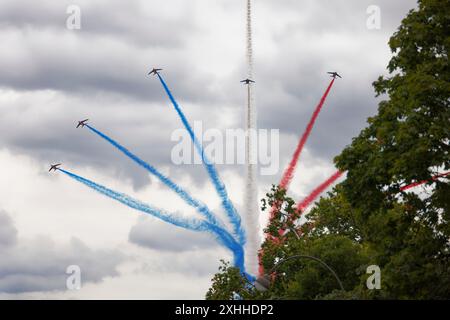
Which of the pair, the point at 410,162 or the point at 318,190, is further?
the point at 318,190

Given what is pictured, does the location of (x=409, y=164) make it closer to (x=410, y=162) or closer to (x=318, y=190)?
(x=410, y=162)

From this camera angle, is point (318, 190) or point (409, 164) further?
point (318, 190)

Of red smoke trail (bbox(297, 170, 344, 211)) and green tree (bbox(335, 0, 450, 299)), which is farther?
red smoke trail (bbox(297, 170, 344, 211))

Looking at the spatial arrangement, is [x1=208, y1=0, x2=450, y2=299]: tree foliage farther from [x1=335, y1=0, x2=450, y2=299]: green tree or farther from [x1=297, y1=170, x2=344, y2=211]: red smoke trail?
[x1=297, y1=170, x2=344, y2=211]: red smoke trail

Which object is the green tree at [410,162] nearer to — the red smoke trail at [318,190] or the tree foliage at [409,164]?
the tree foliage at [409,164]

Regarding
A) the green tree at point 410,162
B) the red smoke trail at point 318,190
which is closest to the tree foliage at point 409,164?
the green tree at point 410,162

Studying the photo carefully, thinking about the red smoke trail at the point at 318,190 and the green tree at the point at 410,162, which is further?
the red smoke trail at the point at 318,190

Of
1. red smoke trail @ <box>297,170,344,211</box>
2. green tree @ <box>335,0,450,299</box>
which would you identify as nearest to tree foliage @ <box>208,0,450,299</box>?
green tree @ <box>335,0,450,299</box>

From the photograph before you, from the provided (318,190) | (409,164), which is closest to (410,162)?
(409,164)

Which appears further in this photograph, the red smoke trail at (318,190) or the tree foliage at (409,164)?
the red smoke trail at (318,190)
